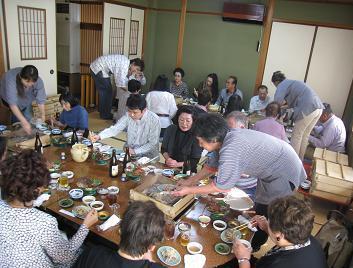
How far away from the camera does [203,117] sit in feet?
7.05

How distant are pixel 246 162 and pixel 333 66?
5031mm

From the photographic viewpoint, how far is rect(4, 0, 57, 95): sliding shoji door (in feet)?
15.3

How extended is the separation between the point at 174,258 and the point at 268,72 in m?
5.70

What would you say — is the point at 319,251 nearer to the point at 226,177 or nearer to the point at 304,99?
the point at 226,177

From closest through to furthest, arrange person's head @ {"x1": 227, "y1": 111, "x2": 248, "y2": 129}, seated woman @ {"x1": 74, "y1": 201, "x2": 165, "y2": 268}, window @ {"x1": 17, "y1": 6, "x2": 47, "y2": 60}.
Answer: seated woman @ {"x1": 74, "y1": 201, "x2": 165, "y2": 268} < person's head @ {"x1": 227, "y1": 111, "x2": 248, "y2": 129} < window @ {"x1": 17, "y1": 6, "x2": 47, "y2": 60}

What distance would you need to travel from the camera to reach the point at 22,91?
12.5 feet

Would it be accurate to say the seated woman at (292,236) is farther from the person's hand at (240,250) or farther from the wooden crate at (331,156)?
the wooden crate at (331,156)

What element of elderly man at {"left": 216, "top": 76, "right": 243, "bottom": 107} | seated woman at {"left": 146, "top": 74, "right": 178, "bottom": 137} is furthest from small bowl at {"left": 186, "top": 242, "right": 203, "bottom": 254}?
elderly man at {"left": 216, "top": 76, "right": 243, "bottom": 107}

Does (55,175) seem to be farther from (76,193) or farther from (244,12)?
(244,12)

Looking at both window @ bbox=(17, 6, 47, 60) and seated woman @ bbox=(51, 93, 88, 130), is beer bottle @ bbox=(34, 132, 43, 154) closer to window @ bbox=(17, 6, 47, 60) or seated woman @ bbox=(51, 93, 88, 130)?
seated woman @ bbox=(51, 93, 88, 130)

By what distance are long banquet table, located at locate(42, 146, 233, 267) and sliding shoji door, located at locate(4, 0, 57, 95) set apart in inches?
104

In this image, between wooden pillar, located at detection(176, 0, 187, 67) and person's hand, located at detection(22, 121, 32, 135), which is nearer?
person's hand, located at detection(22, 121, 32, 135)

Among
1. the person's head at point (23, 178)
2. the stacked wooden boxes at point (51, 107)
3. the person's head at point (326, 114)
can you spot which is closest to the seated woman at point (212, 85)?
the person's head at point (326, 114)

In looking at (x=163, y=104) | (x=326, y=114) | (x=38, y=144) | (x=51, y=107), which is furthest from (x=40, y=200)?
(x=326, y=114)
